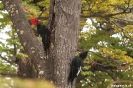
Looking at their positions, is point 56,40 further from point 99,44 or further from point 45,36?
point 99,44

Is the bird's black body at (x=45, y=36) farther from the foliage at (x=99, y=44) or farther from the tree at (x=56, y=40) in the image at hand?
the foliage at (x=99, y=44)

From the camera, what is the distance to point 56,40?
13.0 ft

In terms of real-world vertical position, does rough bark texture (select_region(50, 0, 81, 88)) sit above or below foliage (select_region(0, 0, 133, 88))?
above

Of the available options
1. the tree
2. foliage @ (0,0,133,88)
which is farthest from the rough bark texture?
foliage @ (0,0,133,88)

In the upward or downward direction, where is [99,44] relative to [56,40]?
downward

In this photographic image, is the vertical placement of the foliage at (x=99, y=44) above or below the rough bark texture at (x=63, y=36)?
below

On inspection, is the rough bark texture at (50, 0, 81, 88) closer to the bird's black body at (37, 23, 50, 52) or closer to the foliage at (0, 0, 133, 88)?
the bird's black body at (37, 23, 50, 52)

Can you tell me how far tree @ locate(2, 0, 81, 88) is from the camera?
3.96 meters

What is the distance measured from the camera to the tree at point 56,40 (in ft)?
13.0

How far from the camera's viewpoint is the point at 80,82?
33.0 ft

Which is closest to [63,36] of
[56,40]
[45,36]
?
[56,40]

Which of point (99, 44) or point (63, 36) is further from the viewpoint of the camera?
point (99, 44)

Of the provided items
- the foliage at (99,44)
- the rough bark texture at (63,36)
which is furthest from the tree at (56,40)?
the foliage at (99,44)

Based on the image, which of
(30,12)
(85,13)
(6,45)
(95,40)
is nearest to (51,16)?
(30,12)
